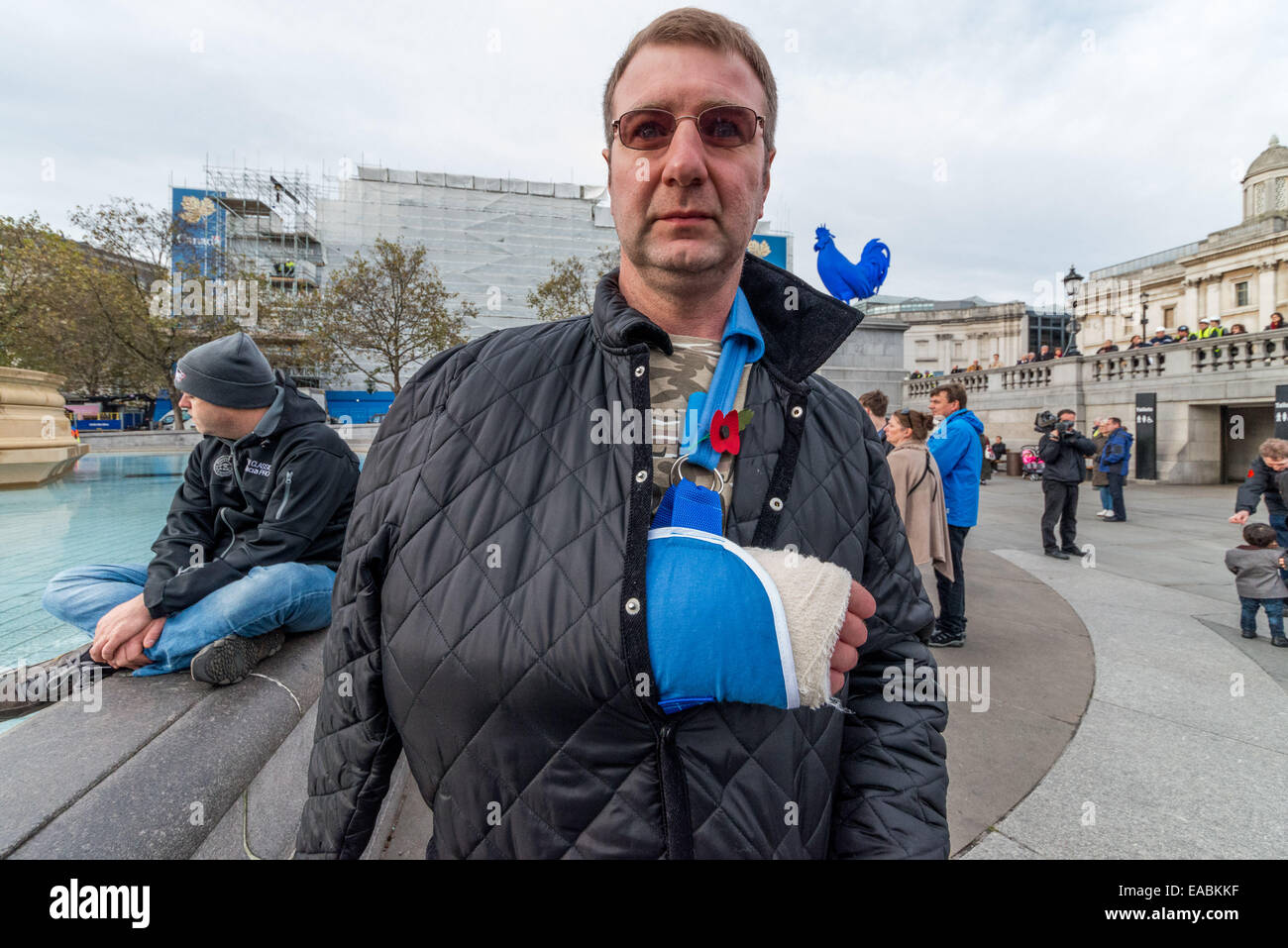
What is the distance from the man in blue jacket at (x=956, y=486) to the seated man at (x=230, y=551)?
4.50 meters

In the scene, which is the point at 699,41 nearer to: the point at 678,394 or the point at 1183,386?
the point at 678,394

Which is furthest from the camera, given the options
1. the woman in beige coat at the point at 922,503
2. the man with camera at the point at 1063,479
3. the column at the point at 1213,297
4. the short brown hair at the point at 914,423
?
the column at the point at 1213,297

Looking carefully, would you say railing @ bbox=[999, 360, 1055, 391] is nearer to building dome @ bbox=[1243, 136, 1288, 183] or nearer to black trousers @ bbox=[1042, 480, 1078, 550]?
black trousers @ bbox=[1042, 480, 1078, 550]

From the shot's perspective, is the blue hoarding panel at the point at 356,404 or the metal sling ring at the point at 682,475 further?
the blue hoarding panel at the point at 356,404

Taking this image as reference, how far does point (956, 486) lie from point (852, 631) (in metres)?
5.41

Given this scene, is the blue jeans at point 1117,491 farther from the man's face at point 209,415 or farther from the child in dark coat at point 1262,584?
the man's face at point 209,415

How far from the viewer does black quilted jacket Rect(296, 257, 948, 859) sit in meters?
1.04

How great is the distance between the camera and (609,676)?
1.00 m

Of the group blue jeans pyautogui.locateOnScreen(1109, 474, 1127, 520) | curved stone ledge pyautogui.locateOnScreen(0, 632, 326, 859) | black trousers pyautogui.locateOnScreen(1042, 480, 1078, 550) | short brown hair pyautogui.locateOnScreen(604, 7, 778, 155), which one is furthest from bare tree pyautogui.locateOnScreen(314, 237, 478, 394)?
short brown hair pyautogui.locateOnScreen(604, 7, 778, 155)

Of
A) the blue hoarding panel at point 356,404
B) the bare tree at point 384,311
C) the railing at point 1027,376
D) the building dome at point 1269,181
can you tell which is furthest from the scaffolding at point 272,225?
the building dome at point 1269,181

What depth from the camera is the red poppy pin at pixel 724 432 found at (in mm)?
1175

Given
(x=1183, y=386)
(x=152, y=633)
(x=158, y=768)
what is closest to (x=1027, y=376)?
(x=1183, y=386)

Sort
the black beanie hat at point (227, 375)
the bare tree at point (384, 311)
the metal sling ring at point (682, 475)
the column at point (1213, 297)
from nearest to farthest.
→ the metal sling ring at point (682, 475)
the black beanie hat at point (227, 375)
the bare tree at point (384, 311)
the column at point (1213, 297)

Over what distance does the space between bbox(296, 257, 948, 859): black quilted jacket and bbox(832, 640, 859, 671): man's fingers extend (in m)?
0.17
